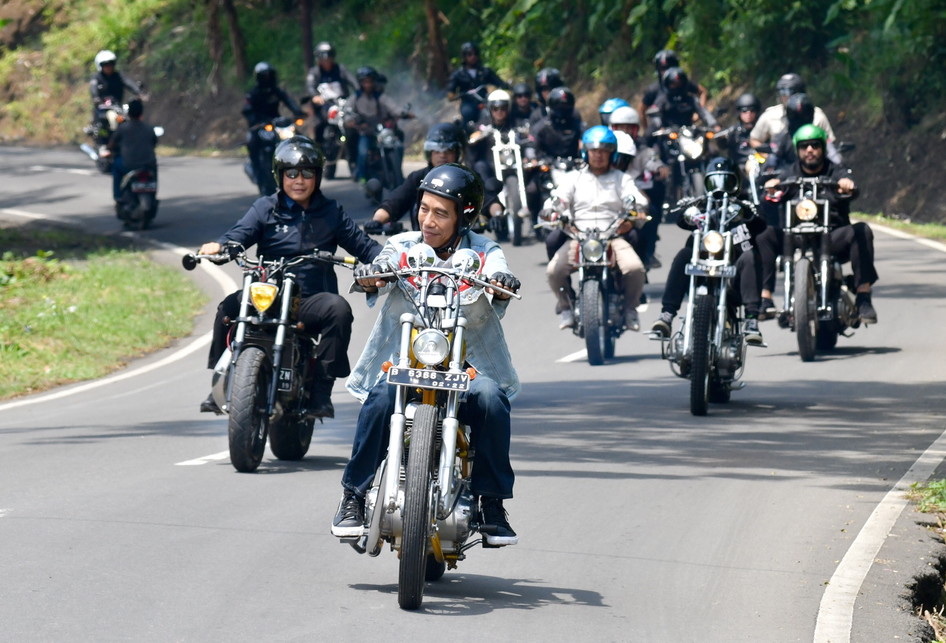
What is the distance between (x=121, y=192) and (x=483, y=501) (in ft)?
61.2

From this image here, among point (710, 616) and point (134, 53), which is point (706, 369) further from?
point (134, 53)

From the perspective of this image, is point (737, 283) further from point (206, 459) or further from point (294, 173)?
point (206, 459)

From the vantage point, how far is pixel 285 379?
998cm

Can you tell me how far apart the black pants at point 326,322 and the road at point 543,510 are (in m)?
0.62

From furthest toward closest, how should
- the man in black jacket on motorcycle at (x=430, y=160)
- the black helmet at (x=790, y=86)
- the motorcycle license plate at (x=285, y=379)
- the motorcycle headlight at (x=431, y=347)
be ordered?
the black helmet at (x=790, y=86)
the man in black jacket on motorcycle at (x=430, y=160)
the motorcycle license plate at (x=285, y=379)
the motorcycle headlight at (x=431, y=347)

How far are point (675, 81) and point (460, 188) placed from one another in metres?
17.9

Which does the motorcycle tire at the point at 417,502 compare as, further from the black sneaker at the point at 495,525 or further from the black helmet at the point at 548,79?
the black helmet at the point at 548,79

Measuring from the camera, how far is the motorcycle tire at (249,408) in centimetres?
970

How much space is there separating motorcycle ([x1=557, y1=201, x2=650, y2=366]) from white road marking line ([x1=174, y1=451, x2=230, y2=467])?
14.9 feet

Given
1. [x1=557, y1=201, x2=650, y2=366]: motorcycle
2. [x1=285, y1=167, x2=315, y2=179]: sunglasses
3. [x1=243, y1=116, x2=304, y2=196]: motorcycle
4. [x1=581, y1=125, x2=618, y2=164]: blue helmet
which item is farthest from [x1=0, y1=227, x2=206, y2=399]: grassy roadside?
[x1=285, y1=167, x2=315, y2=179]: sunglasses

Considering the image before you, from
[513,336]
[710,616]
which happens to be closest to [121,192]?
[513,336]

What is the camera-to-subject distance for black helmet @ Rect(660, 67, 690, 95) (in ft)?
80.3

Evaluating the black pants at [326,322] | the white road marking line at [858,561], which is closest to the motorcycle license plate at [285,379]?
the black pants at [326,322]

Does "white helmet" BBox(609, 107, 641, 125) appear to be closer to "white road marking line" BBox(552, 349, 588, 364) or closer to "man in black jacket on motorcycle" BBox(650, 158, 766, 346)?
"white road marking line" BBox(552, 349, 588, 364)
